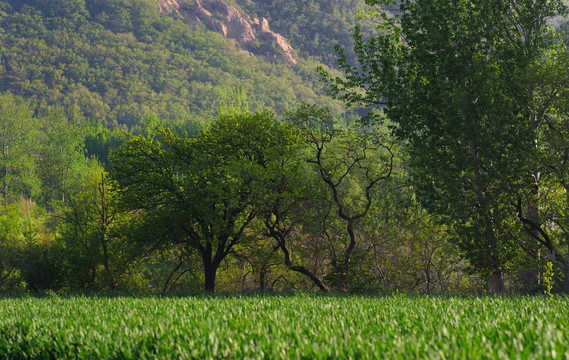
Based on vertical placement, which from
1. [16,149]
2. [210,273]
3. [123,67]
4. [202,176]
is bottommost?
[210,273]

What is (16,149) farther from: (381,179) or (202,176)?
(381,179)

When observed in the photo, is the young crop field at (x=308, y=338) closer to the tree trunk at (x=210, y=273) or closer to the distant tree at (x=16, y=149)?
the tree trunk at (x=210, y=273)

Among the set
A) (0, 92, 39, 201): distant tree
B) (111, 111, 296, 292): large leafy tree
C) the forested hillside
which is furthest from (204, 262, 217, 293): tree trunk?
the forested hillside

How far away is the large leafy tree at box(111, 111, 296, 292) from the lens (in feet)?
79.3

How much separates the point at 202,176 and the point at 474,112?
1395 centimetres

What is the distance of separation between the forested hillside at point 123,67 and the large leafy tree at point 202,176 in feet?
378

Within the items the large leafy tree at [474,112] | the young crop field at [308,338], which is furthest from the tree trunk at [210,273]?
the young crop field at [308,338]

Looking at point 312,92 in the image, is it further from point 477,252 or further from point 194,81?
point 477,252

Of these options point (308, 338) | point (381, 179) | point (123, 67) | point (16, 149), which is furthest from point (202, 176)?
point (123, 67)

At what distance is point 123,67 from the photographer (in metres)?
170

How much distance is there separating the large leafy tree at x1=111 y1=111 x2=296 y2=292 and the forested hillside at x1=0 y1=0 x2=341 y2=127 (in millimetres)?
115112

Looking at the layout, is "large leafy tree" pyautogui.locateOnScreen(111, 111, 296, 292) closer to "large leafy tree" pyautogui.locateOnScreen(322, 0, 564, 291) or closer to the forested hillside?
"large leafy tree" pyautogui.locateOnScreen(322, 0, 564, 291)

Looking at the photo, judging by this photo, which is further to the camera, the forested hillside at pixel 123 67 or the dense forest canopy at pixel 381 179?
the forested hillside at pixel 123 67

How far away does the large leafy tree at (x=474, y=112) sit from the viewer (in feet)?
54.4
